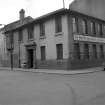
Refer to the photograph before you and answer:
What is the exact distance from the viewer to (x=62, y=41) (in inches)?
770

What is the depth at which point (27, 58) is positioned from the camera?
2556 centimetres

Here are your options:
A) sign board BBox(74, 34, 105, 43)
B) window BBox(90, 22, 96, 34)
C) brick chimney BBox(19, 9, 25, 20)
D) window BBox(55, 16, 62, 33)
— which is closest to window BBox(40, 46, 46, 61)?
window BBox(55, 16, 62, 33)

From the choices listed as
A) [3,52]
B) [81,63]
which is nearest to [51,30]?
[81,63]

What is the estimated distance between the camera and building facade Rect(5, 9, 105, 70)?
1936 centimetres

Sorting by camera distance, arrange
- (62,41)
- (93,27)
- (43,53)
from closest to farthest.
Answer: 1. (62,41)
2. (43,53)
3. (93,27)

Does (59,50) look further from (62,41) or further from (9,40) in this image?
(9,40)

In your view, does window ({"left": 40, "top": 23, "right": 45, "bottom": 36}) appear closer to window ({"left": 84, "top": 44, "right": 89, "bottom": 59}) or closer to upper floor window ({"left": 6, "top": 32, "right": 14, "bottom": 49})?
window ({"left": 84, "top": 44, "right": 89, "bottom": 59})

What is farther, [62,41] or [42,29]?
[42,29]

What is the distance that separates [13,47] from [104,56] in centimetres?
1571

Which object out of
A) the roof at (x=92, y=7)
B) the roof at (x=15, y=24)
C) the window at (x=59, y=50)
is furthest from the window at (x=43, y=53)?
the roof at (x=92, y=7)

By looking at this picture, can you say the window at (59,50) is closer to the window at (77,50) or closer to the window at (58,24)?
the window at (77,50)

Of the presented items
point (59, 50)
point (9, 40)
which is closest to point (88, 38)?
point (59, 50)

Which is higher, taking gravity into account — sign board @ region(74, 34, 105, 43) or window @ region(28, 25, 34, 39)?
window @ region(28, 25, 34, 39)

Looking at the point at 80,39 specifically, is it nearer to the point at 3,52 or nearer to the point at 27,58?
the point at 27,58
